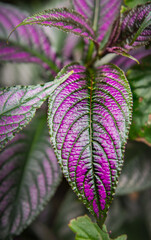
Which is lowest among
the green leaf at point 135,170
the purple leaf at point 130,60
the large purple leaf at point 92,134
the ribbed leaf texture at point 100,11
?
the green leaf at point 135,170

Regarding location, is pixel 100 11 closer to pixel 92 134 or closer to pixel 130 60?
pixel 130 60

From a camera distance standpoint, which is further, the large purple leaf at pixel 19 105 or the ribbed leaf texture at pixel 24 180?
the ribbed leaf texture at pixel 24 180

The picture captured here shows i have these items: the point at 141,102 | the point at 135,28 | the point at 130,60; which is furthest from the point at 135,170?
the point at 135,28

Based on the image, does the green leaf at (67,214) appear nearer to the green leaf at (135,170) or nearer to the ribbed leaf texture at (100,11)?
the green leaf at (135,170)

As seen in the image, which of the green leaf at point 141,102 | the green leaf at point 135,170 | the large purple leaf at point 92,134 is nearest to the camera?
the large purple leaf at point 92,134

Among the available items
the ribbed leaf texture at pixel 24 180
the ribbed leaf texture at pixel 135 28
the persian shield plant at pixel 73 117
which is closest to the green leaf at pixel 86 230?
the persian shield plant at pixel 73 117

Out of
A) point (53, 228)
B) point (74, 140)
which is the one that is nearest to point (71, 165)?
point (74, 140)

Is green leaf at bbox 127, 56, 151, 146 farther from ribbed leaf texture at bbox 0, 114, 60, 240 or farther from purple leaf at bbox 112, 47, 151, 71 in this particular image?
ribbed leaf texture at bbox 0, 114, 60, 240
